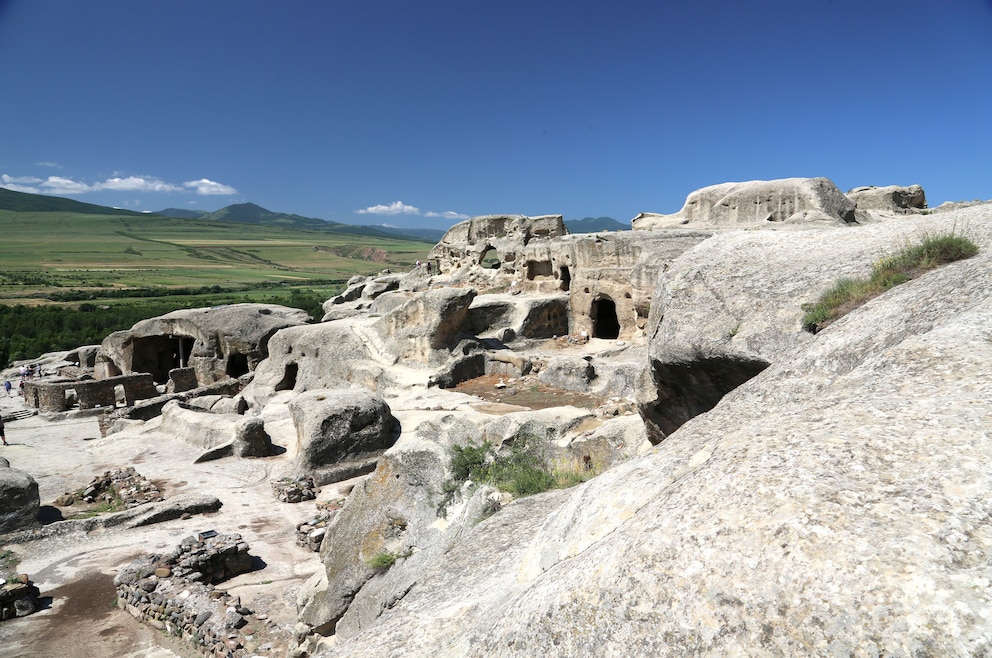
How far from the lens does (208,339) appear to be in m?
24.6

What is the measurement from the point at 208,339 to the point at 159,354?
4807mm

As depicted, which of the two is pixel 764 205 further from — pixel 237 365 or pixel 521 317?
pixel 237 365

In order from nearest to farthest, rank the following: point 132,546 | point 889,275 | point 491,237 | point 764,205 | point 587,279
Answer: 1. point 889,275
2. point 132,546
3. point 764,205
4. point 587,279
5. point 491,237

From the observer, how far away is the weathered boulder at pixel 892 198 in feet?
75.2

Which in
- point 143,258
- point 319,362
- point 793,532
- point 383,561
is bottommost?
point 319,362

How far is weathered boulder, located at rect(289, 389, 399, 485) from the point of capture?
12812 mm

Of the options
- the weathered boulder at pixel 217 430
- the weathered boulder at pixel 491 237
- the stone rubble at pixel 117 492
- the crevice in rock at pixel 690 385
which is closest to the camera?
the crevice in rock at pixel 690 385

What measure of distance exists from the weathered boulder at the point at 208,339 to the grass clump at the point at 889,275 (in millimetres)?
23161

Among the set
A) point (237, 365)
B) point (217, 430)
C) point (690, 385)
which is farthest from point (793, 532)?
point (237, 365)

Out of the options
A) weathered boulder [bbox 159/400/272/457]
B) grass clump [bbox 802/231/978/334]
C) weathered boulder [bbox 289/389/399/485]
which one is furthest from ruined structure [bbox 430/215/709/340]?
grass clump [bbox 802/231/978/334]

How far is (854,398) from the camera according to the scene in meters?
2.83

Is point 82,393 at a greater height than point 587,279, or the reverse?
point 587,279

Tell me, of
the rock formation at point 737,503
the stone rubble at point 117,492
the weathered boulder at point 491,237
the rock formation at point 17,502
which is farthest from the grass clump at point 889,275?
the weathered boulder at point 491,237

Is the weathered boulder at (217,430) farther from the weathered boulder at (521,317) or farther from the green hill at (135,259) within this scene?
the green hill at (135,259)
